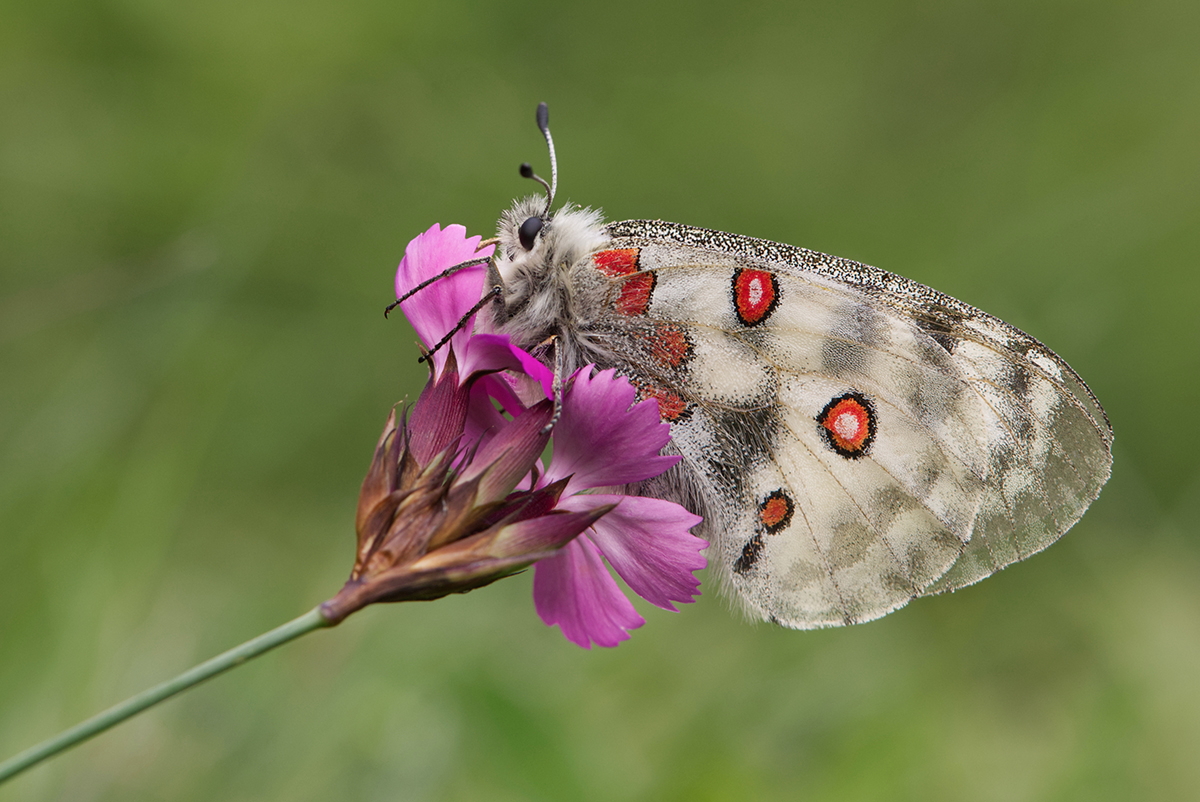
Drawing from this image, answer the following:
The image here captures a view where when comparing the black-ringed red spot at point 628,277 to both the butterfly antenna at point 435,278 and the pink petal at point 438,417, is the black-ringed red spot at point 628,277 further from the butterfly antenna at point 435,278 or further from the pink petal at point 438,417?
the pink petal at point 438,417

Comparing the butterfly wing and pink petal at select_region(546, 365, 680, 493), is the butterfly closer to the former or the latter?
the butterfly wing

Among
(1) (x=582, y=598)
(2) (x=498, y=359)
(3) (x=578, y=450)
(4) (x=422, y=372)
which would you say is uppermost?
(4) (x=422, y=372)

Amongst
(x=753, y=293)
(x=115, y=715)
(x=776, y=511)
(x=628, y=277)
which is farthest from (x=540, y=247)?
(x=115, y=715)

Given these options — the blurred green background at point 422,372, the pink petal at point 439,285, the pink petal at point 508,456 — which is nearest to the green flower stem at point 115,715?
the pink petal at point 508,456

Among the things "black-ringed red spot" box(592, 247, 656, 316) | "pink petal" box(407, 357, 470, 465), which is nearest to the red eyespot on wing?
"black-ringed red spot" box(592, 247, 656, 316)

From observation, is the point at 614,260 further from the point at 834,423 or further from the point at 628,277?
the point at 834,423

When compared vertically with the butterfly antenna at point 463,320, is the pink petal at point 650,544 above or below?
below

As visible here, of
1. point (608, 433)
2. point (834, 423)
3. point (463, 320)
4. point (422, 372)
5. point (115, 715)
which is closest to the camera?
point (115, 715)
